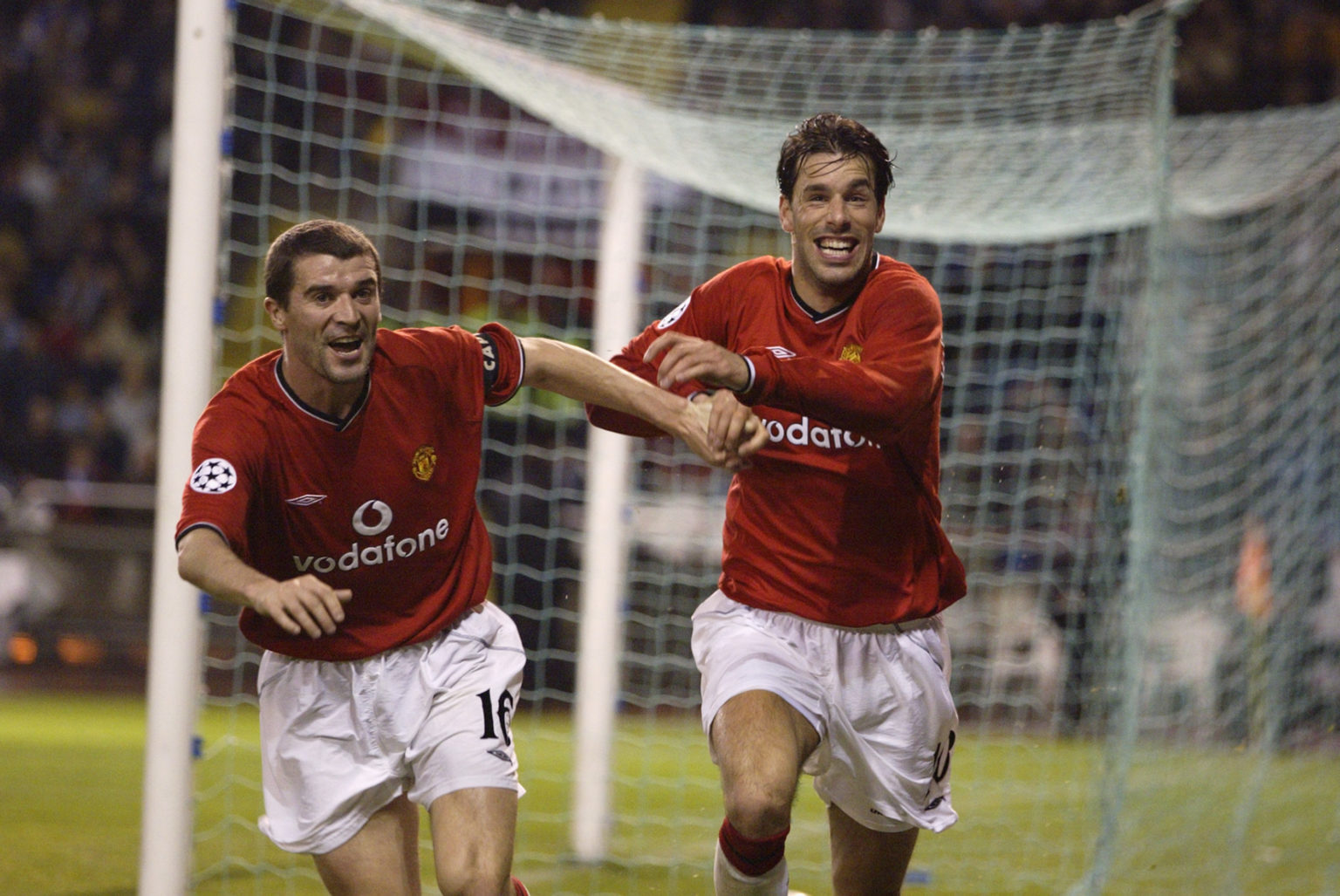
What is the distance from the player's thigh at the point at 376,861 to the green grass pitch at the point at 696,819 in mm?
1934

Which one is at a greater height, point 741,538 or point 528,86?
point 528,86

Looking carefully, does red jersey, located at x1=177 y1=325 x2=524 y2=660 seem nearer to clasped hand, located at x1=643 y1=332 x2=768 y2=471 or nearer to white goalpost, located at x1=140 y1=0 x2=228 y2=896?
clasped hand, located at x1=643 y1=332 x2=768 y2=471

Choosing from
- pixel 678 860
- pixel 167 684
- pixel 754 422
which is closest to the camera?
pixel 754 422

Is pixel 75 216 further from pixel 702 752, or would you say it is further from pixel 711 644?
pixel 711 644

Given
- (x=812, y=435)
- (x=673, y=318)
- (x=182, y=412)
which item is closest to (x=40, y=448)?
(x=182, y=412)

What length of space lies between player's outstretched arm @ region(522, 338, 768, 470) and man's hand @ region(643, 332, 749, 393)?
15cm

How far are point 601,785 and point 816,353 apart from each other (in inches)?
125

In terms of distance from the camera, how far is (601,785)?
6.47 meters

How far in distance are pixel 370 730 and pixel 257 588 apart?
0.73m

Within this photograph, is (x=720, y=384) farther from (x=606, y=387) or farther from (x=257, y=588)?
(x=257, y=588)

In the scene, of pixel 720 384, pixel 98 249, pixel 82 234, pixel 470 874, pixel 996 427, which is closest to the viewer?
pixel 470 874

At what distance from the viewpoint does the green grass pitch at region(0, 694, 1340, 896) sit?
6133 mm

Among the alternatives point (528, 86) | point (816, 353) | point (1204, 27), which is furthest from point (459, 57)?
point (1204, 27)

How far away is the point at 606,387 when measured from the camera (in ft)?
12.2
